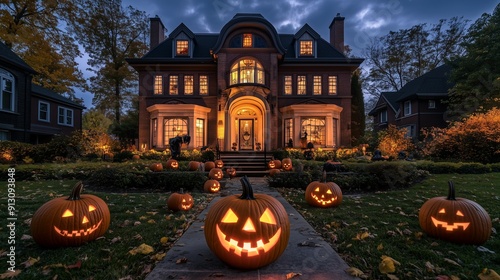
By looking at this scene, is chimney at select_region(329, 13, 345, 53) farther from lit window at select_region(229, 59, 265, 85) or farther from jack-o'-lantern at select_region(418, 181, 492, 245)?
jack-o'-lantern at select_region(418, 181, 492, 245)

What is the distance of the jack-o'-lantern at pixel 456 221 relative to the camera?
322cm

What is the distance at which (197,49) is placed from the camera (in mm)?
20625

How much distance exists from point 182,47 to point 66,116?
14.4 meters

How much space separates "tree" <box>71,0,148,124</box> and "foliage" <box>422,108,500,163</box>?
28.4m

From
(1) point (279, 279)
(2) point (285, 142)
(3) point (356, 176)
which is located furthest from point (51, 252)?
(2) point (285, 142)

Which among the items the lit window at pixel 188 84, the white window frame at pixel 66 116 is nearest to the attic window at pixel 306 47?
the lit window at pixel 188 84

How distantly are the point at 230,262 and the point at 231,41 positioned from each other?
58.7 feet

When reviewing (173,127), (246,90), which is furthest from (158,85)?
(246,90)

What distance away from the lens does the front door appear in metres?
19.5

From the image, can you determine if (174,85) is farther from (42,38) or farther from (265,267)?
(265,267)

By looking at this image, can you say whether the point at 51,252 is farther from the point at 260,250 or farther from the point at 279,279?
the point at 279,279

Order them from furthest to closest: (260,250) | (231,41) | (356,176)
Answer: (231,41) < (356,176) < (260,250)

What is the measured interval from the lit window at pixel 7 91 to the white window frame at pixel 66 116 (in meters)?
7.41

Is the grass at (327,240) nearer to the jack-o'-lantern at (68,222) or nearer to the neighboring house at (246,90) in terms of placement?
the jack-o'-lantern at (68,222)
